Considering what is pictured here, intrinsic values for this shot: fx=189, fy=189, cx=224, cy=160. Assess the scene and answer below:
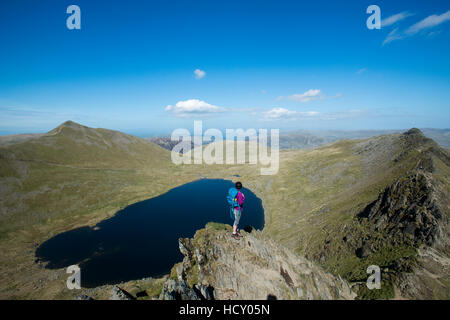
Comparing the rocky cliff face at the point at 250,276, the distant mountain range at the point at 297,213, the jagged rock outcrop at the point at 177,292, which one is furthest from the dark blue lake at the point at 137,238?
the jagged rock outcrop at the point at 177,292

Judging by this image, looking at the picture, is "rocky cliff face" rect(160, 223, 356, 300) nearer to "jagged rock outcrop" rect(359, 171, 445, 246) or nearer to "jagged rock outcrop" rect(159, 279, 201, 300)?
"jagged rock outcrop" rect(159, 279, 201, 300)

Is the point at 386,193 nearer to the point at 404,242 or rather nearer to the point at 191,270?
the point at 404,242

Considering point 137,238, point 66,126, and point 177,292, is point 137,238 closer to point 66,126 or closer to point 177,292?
point 177,292

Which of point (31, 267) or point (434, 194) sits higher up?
point (434, 194)

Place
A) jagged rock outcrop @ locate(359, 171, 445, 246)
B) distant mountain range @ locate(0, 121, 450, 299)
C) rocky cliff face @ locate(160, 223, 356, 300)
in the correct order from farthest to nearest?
1. jagged rock outcrop @ locate(359, 171, 445, 246)
2. distant mountain range @ locate(0, 121, 450, 299)
3. rocky cliff face @ locate(160, 223, 356, 300)

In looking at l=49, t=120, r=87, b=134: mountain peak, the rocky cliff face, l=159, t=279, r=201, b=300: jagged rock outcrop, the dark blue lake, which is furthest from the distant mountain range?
l=49, t=120, r=87, b=134: mountain peak

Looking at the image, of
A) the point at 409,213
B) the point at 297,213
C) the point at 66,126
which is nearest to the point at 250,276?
the point at 409,213
